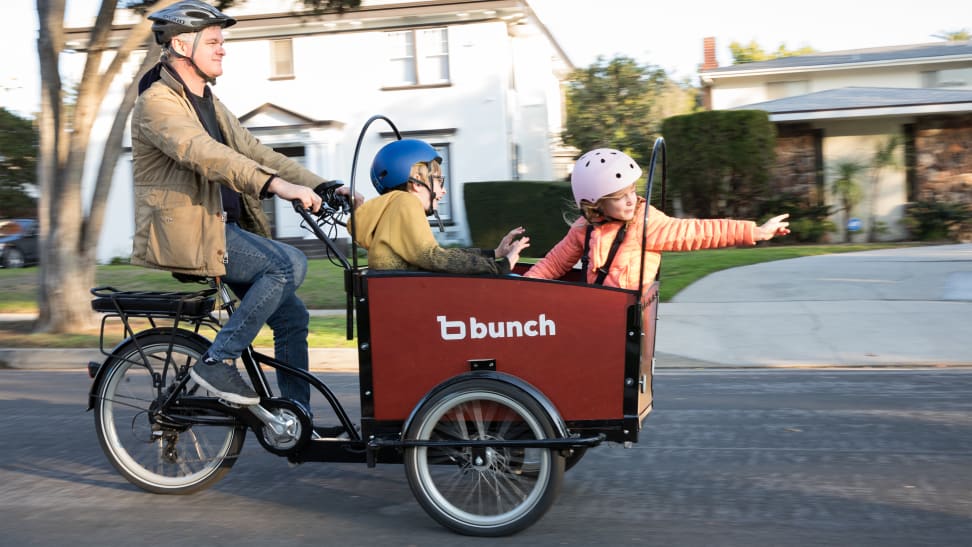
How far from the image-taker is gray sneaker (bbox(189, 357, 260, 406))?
4.20m

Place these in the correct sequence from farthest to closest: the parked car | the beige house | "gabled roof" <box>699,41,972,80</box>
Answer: "gabled roof" <box>699,41,972,80</box>
the parked car
the beige house

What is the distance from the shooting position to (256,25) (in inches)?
963

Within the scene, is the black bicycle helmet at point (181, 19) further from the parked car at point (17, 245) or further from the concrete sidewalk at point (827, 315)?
the parked car at point (17, 245)

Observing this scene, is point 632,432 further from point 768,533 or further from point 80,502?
point 80,502

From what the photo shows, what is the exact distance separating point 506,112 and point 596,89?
5.98 meters

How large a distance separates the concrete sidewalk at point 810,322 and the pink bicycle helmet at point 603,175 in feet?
16.7

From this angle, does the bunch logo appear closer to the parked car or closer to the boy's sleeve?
the boy's sleeve

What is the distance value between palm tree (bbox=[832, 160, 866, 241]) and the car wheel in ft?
68.2

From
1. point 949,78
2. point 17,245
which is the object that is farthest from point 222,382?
point 949,78

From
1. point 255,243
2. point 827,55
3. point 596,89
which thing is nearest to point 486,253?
point 255,243

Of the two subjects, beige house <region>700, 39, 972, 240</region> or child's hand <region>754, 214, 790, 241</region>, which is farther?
beige house <region>700, 39, 972, 240</region>

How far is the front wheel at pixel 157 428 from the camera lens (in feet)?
14.7

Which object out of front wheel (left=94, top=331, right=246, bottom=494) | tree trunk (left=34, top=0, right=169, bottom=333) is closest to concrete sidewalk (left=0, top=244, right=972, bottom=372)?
tree trunk (left=34, top=0, right=169, bottom=333)

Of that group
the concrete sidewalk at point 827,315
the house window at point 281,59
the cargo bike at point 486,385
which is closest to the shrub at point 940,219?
the concrete sidewalk at point 827,315
